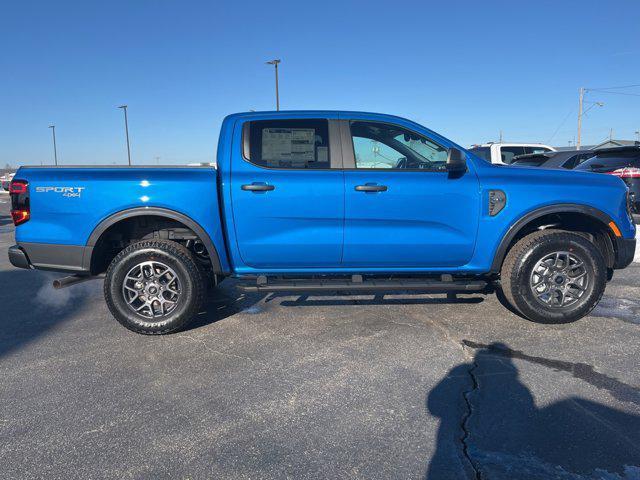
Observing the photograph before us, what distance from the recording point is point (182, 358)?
10.7ft

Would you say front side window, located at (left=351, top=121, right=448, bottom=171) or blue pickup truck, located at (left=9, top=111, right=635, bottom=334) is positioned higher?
front side window, located at (left=351, top=121, right=448, bottom=171)

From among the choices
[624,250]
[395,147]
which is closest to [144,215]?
[395,147]

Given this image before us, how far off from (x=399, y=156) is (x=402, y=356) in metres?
1.82

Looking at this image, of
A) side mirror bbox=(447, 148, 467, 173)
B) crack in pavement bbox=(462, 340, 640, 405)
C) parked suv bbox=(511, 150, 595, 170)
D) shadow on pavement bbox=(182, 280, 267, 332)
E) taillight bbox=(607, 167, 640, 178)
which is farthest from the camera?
parked suv bbox=(511, 150, 595, 170)

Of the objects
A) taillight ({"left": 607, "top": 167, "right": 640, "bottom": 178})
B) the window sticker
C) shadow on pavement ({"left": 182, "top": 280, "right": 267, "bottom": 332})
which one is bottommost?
shadow on pavement ({"left": 182, "top": 280, "right": 267, "bottom": 332})

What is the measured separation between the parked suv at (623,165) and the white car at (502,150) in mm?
2425

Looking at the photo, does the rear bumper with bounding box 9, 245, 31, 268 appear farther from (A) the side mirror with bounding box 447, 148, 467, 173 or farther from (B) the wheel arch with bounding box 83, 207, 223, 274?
(A) the side mirror with bounding box 447, 148, 467, 173

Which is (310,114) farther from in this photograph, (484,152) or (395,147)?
(484,152)

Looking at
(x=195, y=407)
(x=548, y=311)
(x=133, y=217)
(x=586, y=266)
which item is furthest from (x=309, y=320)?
(x=586, y=266)

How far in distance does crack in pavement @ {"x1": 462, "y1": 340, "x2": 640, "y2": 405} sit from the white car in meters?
8.28

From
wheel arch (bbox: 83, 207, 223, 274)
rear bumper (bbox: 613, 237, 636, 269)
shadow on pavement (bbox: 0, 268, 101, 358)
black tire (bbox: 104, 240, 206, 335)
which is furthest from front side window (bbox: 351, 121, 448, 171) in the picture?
shadow on pavement (bbox: 0, 268, 101, 358)

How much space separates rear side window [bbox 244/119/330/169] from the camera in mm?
3662

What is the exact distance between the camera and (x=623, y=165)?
26.2 ft

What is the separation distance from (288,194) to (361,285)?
3.39 feet
